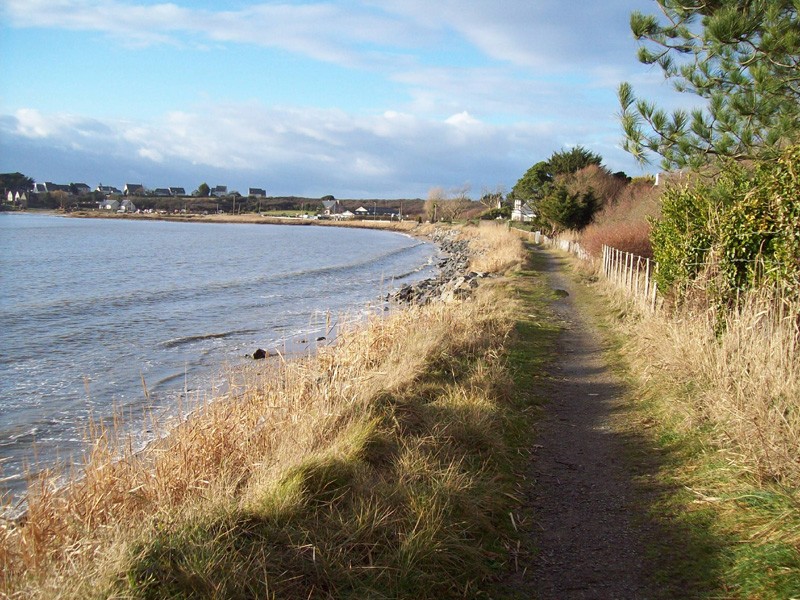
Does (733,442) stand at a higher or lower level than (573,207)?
lower

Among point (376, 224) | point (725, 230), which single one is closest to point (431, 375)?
point (725, 230)

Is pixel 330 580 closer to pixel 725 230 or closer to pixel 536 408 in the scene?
pixel 536 408

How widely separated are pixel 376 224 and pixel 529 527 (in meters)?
145

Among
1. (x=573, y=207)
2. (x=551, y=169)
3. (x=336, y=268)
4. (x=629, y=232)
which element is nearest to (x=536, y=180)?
(x=551, y=169)

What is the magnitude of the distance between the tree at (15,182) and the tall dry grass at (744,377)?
171796 mm

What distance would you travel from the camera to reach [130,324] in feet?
73.2

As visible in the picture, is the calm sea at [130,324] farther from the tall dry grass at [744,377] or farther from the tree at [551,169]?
the tree at [551,169]

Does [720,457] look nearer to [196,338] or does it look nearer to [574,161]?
[196,338]

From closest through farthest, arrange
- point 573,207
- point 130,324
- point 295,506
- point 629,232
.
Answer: point 295,506
point 130,324
point 629,232
point 573,207

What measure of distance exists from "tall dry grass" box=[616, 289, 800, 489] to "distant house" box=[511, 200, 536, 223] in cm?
7900

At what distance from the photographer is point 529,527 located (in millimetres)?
5652

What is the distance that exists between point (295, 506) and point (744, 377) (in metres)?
4.73

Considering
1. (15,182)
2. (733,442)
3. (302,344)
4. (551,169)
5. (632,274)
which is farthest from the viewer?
(15,182)

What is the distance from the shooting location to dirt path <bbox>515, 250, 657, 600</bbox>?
476 cm
